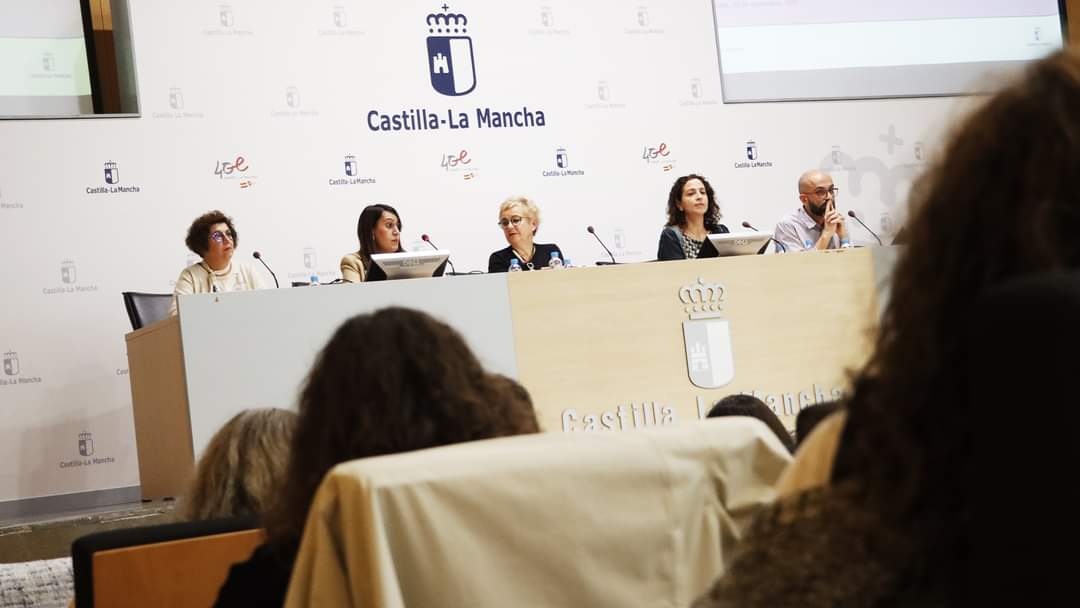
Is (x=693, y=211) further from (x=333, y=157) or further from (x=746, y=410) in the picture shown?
(x=746, y=410)

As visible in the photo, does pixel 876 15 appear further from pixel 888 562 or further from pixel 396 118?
pixel 888 562

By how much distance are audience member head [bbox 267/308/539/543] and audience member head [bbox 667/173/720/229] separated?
5087mm

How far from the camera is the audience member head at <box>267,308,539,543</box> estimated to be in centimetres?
137

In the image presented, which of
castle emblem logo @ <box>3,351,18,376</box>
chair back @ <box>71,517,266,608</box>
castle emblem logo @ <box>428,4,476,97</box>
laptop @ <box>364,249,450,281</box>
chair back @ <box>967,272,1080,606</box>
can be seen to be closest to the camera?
chair back @ <box>967,272,1080,606</box>

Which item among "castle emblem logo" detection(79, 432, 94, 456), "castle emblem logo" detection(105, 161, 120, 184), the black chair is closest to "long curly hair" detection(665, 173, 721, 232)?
the black chair

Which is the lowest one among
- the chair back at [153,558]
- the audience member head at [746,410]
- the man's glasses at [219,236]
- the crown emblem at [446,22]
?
the audience member head at [746,410]

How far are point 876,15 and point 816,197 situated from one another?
1493 millimetres

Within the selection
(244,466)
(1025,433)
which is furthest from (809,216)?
(1025,433)

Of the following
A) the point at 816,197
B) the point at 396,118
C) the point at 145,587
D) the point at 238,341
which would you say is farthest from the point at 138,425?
the point at 816,197

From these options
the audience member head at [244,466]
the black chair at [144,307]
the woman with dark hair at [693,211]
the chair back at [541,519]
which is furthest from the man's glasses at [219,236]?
the chair back at [541,519]

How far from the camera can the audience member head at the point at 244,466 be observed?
6.34 ft

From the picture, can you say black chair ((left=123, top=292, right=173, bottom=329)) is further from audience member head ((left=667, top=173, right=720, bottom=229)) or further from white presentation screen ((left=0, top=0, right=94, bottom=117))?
audience member head ((left=667, top=173, right=720, bottom=229))

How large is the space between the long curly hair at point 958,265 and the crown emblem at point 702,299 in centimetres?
394

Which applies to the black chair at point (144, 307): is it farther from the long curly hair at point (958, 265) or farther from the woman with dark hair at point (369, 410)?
the long curly hair at point (958, 265)
